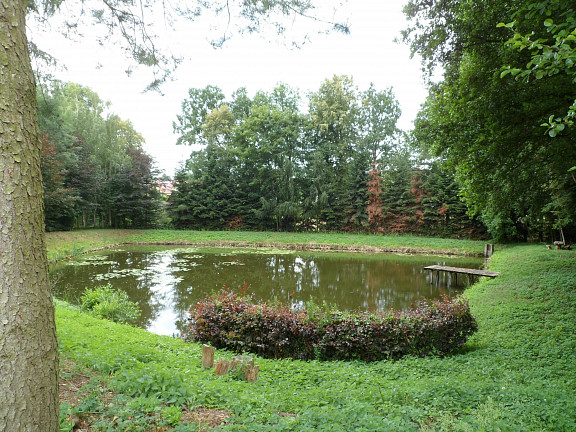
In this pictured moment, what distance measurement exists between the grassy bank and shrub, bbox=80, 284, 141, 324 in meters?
12.5

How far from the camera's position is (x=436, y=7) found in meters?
7.18

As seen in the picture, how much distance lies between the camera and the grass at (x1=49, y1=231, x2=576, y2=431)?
9.10 ft

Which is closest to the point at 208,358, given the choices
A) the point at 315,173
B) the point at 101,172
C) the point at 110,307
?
the point at 110,307

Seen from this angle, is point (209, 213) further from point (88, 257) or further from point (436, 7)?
point (436, 7)

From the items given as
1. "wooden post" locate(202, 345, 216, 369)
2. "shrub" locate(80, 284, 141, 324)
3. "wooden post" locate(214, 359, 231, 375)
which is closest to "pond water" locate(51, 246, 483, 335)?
"shrub" locate(80, 284, 141, 324)

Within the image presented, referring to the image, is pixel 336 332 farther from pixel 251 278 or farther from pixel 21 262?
pixel 251 278

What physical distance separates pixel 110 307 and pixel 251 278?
20.4ft

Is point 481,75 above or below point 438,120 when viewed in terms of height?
above

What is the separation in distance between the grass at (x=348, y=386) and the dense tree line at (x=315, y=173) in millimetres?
22668

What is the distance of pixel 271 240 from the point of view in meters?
26.6

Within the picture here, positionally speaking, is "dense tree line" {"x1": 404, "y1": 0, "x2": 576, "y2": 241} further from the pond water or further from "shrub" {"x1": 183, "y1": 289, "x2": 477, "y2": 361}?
the pond water

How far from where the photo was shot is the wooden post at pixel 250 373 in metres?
4.19

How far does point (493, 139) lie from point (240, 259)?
46.2 ft

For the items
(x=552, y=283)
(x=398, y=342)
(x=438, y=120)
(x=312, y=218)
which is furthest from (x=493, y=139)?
(x=312, y=218)
